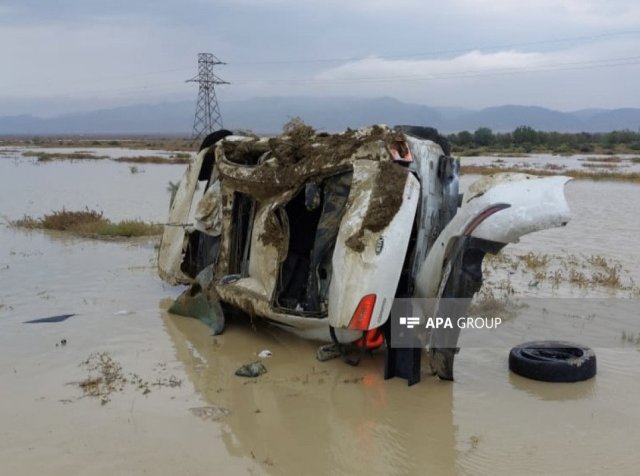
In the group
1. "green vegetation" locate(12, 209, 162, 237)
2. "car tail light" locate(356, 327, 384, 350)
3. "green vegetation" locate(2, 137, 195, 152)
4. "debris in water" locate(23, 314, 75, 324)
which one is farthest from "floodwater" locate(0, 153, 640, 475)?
"green vegetation" locate(2, 137, 195, 152)

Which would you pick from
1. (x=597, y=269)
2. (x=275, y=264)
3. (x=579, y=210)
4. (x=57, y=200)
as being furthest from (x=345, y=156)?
(x=57, y=200)

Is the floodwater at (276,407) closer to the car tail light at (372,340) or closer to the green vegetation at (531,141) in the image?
the car tail light at (372,340)

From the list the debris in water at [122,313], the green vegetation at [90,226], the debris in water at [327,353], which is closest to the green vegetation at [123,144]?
the green vegetation at [90,226]

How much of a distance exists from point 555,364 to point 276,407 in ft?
7.57

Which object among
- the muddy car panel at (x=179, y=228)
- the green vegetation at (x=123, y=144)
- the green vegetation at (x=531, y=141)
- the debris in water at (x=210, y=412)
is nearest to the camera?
the debris in water at (x=210, y=412)

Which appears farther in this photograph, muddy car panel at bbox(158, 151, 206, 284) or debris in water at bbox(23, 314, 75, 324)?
muddy car panel at bbox(158, 151, 206, 284)

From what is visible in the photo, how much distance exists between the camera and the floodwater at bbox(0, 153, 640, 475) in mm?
4398

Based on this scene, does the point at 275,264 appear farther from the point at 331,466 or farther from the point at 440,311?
the point at 331,466

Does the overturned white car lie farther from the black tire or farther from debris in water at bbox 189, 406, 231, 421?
debris in water at bbox 189, 406, 231, 421

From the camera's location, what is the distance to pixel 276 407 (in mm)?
5246

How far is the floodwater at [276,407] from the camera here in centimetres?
440

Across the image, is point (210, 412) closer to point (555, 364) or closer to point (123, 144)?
point (555, 364)

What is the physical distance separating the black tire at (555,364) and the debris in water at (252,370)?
7.05 feet

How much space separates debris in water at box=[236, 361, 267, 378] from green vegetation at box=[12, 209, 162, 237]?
8.64m
